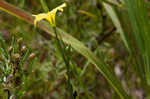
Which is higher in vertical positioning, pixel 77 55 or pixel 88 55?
pixel 88 55

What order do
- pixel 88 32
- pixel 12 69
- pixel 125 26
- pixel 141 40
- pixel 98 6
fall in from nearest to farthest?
pixel 12 69
pixel 141 40
pixel 125 26
pixel 98 6
pixel 88 32

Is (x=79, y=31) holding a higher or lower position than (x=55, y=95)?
higher

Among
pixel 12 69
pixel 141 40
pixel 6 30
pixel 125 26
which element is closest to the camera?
pixel 12 69

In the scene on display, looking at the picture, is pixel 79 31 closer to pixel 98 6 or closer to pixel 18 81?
pixel 98 6

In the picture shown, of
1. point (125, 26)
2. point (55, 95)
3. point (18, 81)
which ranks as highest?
point (18, 81)

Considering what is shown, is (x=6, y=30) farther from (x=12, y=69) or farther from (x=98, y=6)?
(x=12, y=69)

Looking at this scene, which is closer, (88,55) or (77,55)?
(88,55)

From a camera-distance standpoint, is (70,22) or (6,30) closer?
(70,22)

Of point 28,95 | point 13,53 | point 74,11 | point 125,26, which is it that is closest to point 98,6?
point 74,11
